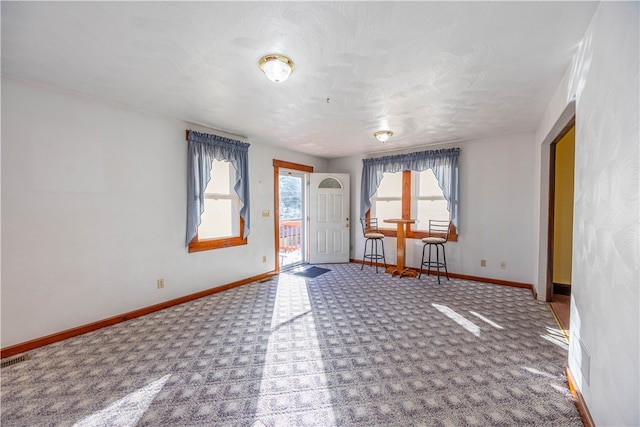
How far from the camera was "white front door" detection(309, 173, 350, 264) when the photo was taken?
18.4ft

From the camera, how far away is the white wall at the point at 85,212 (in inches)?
89.9

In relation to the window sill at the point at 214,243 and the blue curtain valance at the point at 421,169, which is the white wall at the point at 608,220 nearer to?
the blue curtain valance at the point at 421,169

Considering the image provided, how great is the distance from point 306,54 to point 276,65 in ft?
0.78

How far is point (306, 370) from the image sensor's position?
203 centimetres

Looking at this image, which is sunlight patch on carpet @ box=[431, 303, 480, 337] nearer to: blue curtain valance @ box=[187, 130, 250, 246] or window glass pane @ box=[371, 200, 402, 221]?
window glass pane @ box=[371, 200, 402, 221]

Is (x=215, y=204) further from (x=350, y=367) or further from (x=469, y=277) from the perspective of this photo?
(x=469, y=277)

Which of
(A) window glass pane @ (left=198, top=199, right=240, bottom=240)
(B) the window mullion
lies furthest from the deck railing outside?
(B) the window mullion

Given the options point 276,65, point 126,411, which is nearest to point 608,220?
point 276,65

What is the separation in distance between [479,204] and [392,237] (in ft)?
5.46

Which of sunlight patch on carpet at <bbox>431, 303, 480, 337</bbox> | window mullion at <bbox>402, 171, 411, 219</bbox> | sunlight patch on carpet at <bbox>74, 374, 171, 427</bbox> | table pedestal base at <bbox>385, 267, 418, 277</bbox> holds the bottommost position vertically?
sunlight patch on carpet at <bbox>74, 374, 171, 427</bbox>

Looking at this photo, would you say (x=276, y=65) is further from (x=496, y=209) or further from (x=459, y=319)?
(x=496, y=209)

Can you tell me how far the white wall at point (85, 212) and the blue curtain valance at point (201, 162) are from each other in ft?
0.39

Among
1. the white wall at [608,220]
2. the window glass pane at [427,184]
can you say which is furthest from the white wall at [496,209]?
the white wall at [608,220]

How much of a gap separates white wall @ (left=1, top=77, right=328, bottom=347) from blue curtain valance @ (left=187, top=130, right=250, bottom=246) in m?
0.12
